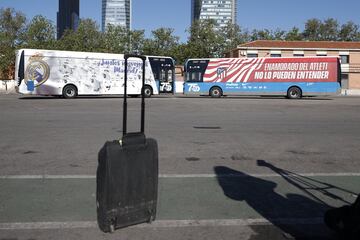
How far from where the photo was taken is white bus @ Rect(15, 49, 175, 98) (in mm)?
31562

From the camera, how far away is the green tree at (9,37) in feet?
209

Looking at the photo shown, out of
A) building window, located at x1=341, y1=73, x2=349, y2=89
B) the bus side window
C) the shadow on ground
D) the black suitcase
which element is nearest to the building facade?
building window, located at x1=341, y1=73, x2=349, y2=89

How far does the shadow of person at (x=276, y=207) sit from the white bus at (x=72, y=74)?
2587 cm

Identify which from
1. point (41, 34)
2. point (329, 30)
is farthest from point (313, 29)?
point (41, 34)

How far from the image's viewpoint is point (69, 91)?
33.1 meters

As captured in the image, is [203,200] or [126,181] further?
[203,200]

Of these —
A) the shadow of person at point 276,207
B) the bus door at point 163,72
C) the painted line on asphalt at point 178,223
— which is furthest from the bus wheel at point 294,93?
the painted line on asphalt at point 178,223

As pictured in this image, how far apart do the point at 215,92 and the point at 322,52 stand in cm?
3452

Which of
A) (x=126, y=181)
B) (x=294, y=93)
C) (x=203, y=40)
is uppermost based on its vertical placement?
(x=203, y=40)

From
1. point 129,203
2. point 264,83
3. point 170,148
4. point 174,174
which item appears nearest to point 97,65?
point 264,83

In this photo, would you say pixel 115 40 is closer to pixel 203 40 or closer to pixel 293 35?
pixel 203 40

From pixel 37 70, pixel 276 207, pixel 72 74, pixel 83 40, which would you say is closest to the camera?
pixel 276 207

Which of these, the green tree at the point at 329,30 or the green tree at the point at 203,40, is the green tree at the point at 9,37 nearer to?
the green tree at the point at 203,40

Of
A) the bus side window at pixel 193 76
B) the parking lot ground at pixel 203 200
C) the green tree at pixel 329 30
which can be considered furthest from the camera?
the green tree at pixel 329 30
